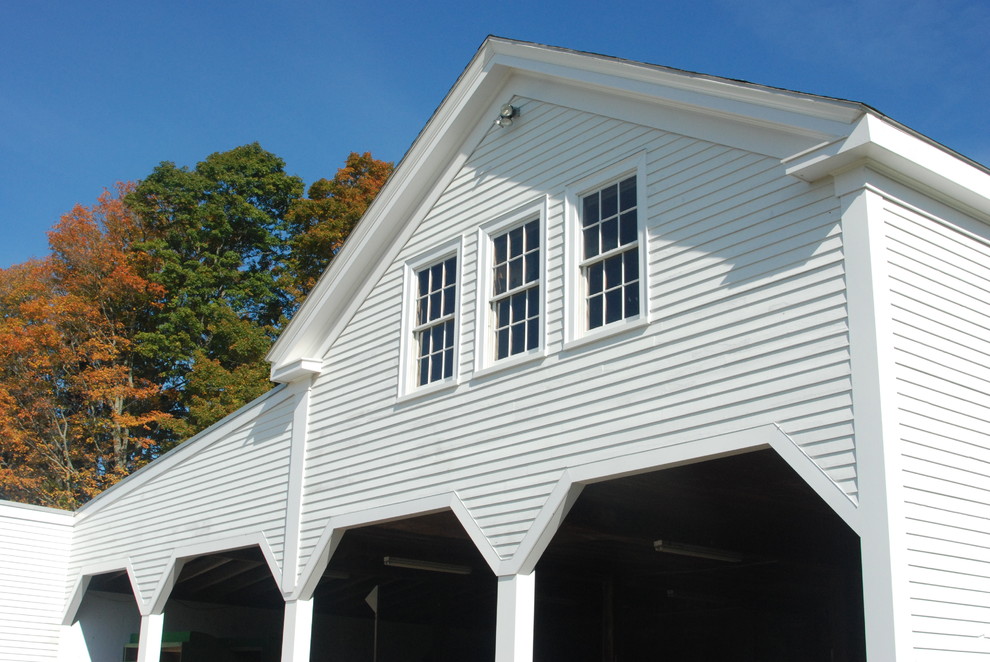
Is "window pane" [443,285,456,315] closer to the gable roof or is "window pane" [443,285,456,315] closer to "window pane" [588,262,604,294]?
the gable roof

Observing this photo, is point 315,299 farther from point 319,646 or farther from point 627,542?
point 319,646

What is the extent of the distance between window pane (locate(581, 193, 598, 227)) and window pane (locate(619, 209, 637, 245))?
42 cm

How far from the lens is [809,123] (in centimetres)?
821

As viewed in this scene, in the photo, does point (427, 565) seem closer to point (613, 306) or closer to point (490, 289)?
point (490, 289)

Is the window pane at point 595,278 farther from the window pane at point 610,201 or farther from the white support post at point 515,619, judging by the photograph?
the white support post at point 515,619

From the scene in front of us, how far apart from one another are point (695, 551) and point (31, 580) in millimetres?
11142

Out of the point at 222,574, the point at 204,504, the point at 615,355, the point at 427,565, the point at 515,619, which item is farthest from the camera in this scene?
the point at 222,574

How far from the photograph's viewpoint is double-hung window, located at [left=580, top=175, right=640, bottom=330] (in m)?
9.74

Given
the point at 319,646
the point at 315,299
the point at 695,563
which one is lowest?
the point at 319,646

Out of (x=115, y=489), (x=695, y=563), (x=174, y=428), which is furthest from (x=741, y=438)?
(x=174, y=428)

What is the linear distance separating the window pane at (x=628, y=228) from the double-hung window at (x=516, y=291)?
45.0 inches

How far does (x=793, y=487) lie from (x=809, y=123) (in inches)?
166

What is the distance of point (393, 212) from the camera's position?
1286 centimetres

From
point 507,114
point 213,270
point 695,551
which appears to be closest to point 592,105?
point 507,114
